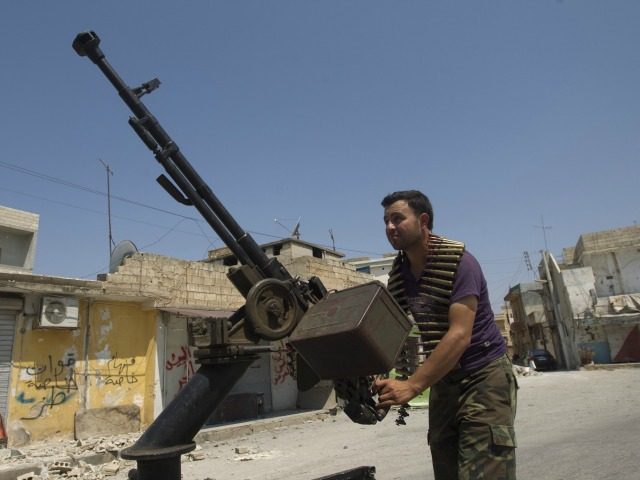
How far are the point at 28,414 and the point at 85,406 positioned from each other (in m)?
1.12

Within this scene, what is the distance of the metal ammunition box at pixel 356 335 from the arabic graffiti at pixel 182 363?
10960 millimetres

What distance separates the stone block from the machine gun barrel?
8247 mm

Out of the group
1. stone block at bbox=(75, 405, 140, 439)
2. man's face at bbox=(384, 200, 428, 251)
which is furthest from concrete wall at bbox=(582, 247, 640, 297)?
man's face at bbox=(384, 200, 428, 251)

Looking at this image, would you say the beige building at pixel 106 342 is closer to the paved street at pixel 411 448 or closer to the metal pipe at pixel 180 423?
the paved street at pixel 411 448

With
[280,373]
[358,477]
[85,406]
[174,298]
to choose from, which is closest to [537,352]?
[280,373]

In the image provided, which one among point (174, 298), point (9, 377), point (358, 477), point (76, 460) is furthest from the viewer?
point (174, 298)

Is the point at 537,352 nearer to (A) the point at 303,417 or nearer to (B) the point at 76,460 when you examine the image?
(A) the point at 303,417

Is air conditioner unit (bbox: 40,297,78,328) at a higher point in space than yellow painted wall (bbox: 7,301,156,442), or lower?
higher

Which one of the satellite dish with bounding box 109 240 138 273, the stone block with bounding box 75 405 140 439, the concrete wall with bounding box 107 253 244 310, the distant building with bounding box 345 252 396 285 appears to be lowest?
the stone block with bounding box 75 405 140 439

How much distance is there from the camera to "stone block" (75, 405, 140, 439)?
404 inches

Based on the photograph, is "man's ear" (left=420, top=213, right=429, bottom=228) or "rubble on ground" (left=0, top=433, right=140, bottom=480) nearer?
"man's ear" (left=420, top=213, right=429, bottom=228)

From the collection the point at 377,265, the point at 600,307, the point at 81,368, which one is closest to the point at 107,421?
the point at 81,368

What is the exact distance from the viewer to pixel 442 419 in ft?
8.06

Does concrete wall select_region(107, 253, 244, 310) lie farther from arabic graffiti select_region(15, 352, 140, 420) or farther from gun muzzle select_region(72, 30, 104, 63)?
gun muzzle select_region(72, 30, 104, 63)
